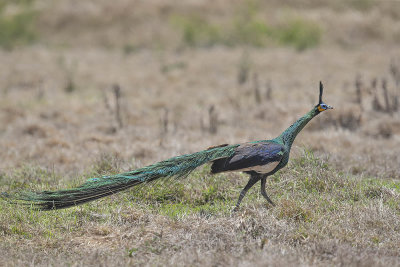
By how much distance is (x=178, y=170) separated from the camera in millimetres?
5090

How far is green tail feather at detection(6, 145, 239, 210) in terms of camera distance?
189 inches

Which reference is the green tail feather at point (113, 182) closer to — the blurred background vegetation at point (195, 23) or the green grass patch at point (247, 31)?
the green grass patch at point (247, 31)

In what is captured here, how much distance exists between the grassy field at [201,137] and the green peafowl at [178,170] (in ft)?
1.09

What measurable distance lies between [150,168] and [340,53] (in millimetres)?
17489

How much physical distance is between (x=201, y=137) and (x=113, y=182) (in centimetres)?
507

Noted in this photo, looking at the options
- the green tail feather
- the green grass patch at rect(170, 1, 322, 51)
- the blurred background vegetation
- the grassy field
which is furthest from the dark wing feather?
the blurred background vegetation

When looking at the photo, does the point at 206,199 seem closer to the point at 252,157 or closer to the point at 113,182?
the point at 252,157

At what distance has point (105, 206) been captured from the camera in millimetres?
5648

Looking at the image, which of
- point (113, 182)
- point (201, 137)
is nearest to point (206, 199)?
point (113, 182)

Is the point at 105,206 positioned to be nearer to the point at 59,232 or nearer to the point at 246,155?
the point at 59,232

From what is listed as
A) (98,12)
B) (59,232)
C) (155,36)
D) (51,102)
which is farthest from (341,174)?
(98,12)

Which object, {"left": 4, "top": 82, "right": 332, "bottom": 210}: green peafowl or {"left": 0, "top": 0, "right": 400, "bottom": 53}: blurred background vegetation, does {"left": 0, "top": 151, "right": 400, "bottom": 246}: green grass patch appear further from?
{"left": 0, "top": 0, "right": 400, "bottom": 53}: blurred background vegetation

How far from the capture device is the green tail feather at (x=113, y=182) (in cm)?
479

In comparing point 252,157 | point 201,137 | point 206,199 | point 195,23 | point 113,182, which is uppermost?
point 195,23
